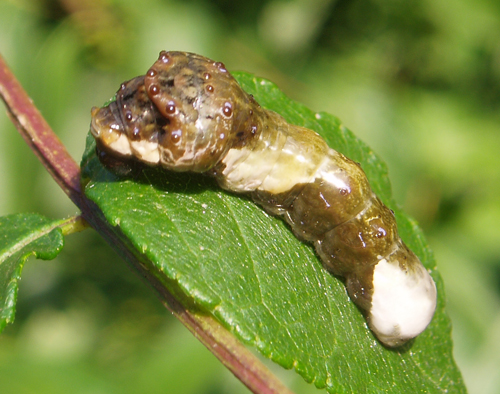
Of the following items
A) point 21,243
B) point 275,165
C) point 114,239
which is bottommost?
point 21,243

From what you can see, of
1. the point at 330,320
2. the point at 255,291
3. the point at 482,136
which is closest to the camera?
the point at 255,291

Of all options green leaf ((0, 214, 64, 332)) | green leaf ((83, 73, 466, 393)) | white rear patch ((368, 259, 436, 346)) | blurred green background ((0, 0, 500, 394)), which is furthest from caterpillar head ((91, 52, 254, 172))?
blurred green background ((0, 0, 500, 394))

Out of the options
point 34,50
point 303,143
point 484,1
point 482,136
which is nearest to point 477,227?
point 482,136

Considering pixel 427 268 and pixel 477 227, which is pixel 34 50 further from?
pixel 477 227

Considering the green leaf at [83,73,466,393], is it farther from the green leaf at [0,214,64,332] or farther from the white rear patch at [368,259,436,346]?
the green leaf at [0,214,64,332]

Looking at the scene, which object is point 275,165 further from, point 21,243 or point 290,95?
point 290,95

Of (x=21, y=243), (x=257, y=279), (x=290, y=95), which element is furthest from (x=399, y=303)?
(x=290, y=95)
